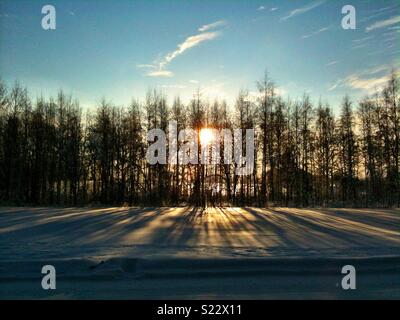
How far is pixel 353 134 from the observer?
116 feet

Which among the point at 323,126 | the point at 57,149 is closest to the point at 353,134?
the point at 323,126

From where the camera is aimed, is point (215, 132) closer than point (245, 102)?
No

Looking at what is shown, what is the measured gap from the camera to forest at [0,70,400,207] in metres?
30.3

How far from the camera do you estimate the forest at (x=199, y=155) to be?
3027cm

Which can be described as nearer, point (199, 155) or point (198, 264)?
point (198, 264)

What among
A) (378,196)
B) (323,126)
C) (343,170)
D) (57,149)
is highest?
(323,126)

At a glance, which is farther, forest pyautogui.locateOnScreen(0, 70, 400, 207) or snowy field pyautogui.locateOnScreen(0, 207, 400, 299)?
forest pyautogui.locateOnScreen(0, 70, 400, 207)

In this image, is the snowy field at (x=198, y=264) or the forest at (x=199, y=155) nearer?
the snowy field at (x=198, y=264)

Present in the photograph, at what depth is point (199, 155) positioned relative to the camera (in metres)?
30.5

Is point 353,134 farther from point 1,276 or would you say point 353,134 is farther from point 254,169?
point 1,276

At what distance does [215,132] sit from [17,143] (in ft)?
65.3
